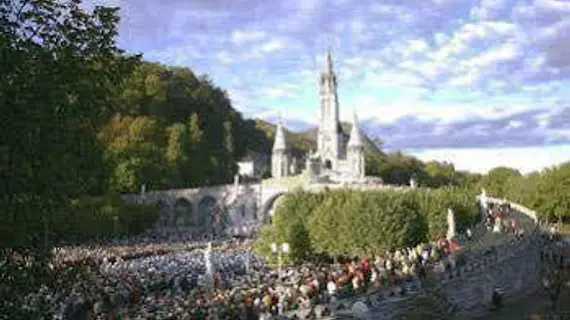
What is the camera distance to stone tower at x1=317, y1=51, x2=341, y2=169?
398 ft

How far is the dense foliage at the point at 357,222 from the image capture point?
4634 centimetres

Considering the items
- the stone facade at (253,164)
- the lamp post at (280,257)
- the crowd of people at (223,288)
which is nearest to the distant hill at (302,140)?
the stone facade at (253,164)

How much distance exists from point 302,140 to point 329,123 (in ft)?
152

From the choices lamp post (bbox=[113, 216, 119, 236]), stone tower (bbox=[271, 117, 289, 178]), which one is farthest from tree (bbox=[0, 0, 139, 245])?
stone tower (bbox=[271, 117, 289, 178])

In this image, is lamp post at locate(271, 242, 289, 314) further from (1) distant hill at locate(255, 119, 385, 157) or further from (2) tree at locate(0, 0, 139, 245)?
(1) distant hill at locate(255, 119, 385, 157)

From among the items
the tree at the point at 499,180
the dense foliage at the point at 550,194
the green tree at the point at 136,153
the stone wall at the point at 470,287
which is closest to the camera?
the stone wall at the point at 470,287

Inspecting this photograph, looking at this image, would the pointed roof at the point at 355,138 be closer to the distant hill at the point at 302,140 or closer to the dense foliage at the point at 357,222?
the distant hill at the point at 302,140

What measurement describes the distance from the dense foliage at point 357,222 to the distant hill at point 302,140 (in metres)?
93.0

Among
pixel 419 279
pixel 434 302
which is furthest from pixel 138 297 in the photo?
pixel 434 302

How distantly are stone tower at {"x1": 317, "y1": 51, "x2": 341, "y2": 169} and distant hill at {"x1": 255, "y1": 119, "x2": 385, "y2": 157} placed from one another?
843 inches

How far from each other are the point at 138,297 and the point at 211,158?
67.7 m

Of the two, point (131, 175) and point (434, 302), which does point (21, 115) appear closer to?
point (434, 302)

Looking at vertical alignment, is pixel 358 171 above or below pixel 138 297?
above

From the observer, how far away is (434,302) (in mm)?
20375
